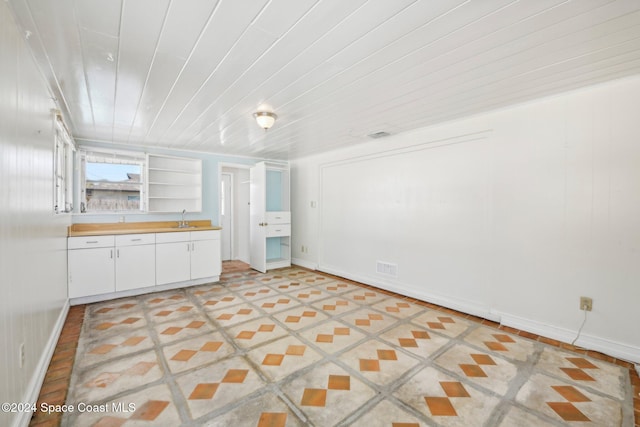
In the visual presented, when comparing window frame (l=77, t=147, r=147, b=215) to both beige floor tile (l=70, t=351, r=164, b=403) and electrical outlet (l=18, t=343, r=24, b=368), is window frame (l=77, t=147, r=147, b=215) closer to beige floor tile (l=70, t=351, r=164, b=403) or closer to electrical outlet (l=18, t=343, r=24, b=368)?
beige floor tile (l=70, t=351, r=164, b=403)

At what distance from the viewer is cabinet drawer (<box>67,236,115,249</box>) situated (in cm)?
327

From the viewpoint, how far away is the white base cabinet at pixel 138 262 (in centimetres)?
333

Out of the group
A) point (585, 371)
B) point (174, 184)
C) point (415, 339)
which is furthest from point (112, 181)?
point (585, 371)

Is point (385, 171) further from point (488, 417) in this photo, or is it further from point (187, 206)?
point (187, 206)

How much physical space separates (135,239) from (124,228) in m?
0.59

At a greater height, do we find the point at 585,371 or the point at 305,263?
the point at 305,263

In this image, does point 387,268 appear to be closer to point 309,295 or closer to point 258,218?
point 309,295

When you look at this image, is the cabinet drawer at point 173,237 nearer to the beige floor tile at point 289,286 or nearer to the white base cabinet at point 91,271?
the white base cabinet at point 91,271

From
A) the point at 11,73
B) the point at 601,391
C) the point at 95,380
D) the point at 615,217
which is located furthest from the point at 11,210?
the point at 615,217

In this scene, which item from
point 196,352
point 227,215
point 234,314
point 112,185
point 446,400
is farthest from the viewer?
point 227,215

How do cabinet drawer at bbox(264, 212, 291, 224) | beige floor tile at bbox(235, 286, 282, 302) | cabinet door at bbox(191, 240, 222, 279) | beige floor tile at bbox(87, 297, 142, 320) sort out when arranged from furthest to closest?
cabinet drawer at bbox(264, 212, 291, 224) < cabinet door at bbox(191, 240, 222, 279) < beige floor tile at bbox(235, 286, 282, 302) < beige floor tile at bbox(87, 297, 142, 320)

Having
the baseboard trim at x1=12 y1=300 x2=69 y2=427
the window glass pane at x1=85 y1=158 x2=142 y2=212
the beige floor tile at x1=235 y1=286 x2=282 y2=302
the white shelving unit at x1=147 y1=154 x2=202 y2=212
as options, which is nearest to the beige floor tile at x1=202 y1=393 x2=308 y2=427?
the baseboard trim at x1=12 y1=300 x2=69 y2=427

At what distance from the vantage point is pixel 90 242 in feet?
11.1

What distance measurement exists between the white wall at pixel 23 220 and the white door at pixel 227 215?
3.74m
